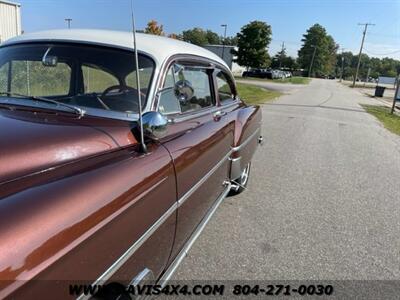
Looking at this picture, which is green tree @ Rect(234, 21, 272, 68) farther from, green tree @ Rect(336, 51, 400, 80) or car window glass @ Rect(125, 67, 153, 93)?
green tree @ Rect(336, 51, 400, 80)

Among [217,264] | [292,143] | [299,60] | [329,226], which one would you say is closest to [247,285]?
[217,264]

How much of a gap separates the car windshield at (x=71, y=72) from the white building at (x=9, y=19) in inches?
780

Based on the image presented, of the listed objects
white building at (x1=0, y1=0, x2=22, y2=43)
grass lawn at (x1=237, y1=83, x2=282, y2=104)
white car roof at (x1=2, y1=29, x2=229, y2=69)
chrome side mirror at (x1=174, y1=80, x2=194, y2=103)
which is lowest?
grass lawn at (x1=237, y1=83, x2=282, y2=104)

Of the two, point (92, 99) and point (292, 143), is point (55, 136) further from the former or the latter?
point (292, 143)

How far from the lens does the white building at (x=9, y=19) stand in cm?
2003

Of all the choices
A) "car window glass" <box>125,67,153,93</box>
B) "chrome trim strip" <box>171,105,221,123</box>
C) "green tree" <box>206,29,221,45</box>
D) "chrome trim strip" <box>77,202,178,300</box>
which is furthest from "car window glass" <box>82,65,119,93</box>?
"green tree" <box>206,29,221,45</box>

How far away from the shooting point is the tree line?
5675cm

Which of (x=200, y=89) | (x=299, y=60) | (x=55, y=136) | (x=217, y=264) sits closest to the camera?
(x=55, y=136)

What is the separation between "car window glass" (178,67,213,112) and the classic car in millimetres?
20

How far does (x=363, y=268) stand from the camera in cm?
321

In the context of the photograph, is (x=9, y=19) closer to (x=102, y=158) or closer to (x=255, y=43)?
(x=102, y=158)

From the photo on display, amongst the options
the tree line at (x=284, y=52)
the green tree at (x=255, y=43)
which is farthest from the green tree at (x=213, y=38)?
the green tree at (x=255, y=43)

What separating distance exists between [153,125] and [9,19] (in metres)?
22.3

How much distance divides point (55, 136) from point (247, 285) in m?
1.83
